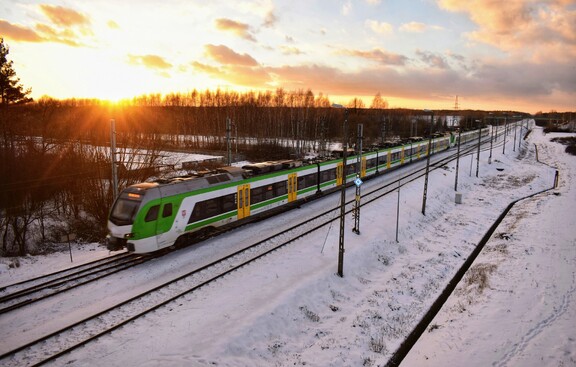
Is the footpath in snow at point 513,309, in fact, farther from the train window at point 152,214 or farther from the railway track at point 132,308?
the train window at point 152,214

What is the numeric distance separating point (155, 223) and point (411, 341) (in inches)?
470

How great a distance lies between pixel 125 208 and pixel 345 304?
10.9 metres

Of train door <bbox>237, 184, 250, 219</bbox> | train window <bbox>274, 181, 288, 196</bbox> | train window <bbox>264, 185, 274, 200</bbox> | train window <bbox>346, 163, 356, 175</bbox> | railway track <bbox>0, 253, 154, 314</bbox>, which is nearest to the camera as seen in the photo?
railway track <bbox>0, 253, 154, 314</bbox>

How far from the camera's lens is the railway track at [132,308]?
34.0ft

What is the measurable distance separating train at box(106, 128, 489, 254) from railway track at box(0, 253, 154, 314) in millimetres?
966

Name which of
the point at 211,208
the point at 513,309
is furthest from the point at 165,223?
the point at 513,309

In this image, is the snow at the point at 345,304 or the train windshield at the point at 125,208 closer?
the snow at the point at 345,304

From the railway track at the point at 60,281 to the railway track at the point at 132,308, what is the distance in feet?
9.00

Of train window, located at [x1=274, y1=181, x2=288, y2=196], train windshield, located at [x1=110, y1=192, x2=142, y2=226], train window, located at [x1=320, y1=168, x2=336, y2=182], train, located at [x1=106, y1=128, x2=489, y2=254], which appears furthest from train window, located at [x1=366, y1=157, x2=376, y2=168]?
train windshield, located at [x1=110, y1=192, x2=142, y2=226]

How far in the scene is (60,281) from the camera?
14.8 meters

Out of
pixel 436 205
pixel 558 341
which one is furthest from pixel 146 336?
pixel 436 205

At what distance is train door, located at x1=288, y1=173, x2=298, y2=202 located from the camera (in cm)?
2511

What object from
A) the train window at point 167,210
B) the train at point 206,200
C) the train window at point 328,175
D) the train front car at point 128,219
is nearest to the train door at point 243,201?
the train at point 206,200

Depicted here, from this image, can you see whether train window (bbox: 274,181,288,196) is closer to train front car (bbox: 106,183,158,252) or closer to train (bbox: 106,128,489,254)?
train (bbox: 106,128,489,254)
